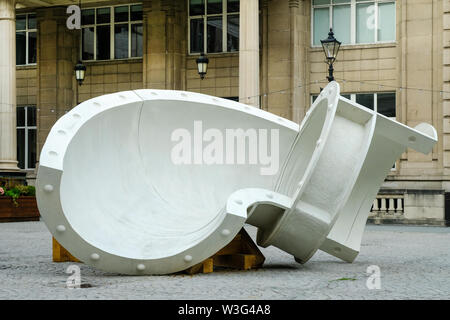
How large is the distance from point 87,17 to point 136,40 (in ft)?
8.93

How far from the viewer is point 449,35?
81.3ft

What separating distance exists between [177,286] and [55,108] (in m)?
23.8

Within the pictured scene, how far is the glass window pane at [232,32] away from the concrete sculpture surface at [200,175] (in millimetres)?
16975

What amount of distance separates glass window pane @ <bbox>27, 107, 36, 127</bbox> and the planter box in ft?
23.2

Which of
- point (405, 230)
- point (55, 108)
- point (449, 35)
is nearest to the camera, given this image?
point (405, 230)

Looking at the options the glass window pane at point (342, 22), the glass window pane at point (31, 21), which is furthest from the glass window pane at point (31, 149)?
the glass window pane at point (342, 22)

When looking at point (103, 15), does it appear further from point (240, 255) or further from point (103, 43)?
point (240, 255)

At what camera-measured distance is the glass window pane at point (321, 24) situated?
26.9 meters

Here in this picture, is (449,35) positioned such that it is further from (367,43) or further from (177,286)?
(177,286)

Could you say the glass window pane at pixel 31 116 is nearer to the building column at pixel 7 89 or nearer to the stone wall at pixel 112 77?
the stone wall at pixel 112 77

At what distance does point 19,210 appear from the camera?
24938 millimetres

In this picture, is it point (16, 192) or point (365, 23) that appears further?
point (365, 23)

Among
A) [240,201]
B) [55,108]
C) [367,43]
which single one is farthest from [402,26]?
[240,201]

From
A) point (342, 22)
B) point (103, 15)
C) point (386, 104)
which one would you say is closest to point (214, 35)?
point (342, 22)
